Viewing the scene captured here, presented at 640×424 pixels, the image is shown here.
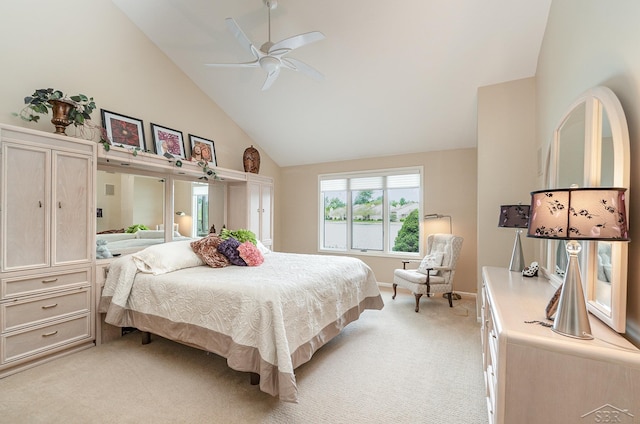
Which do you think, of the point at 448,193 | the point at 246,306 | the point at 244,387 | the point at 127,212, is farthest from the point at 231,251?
the point at 448,193

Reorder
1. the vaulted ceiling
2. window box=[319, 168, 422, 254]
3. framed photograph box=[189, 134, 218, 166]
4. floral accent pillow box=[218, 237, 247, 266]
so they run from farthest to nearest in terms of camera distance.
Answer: window box=[319, 168, 422, 254] → framed photograph box=[189, 134, 218, 166] → floral accent pillow box=[218, 237, 247, 266] → the vaulted ceiling

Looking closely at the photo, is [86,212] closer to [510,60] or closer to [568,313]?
[568,313]

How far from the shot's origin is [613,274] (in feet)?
4.16

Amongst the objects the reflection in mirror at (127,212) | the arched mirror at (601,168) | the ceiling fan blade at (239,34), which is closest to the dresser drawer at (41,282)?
the reflection in mirror at (127,212)

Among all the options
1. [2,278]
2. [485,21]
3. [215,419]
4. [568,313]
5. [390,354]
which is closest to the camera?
[568,313]

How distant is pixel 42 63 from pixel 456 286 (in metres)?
6.18

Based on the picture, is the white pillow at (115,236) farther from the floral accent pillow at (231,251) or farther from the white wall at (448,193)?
the white wall at (448,193)

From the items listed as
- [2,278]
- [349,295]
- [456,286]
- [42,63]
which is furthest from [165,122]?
[456,286]

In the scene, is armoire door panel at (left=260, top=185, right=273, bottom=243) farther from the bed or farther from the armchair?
the armchair

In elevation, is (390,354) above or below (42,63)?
below

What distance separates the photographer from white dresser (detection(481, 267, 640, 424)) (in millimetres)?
1004

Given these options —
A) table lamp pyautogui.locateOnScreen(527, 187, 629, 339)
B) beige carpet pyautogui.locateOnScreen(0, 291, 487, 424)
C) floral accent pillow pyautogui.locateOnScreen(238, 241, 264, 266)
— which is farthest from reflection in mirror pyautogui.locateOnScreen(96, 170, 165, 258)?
table lamp pyautogui.locateOnScreen(527, 187, 629, 339)

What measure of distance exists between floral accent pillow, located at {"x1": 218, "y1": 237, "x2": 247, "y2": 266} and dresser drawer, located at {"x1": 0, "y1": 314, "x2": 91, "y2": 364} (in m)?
1.42

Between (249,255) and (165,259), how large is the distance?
83 cm
